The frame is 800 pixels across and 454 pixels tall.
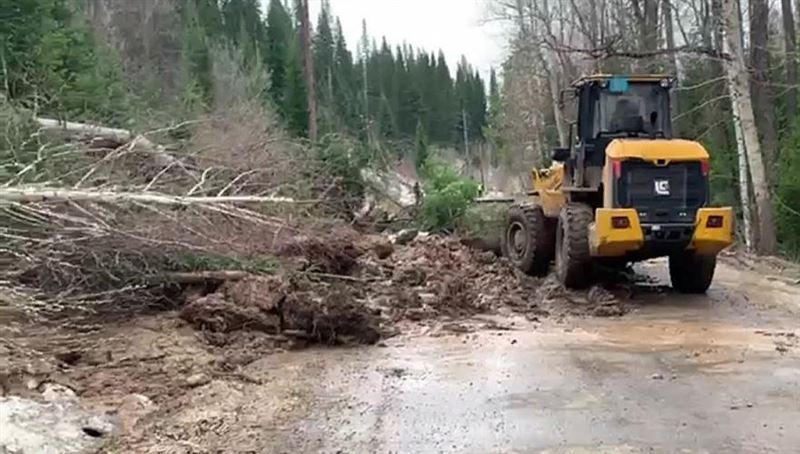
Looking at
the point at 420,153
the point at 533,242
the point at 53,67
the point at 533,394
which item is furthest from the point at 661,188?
the point at 420,153

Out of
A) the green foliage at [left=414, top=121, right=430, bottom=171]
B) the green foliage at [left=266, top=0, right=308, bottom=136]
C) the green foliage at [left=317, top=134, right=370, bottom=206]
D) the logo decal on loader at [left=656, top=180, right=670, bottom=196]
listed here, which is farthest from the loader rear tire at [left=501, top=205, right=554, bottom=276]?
the green foliage at [left=266, top=0, right=308, bottom=136]

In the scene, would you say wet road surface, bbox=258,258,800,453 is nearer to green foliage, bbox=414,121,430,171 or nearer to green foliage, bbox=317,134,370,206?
green foliage, bbox=317,134,370,206

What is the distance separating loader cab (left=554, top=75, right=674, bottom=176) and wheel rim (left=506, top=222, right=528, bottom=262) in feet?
4.66

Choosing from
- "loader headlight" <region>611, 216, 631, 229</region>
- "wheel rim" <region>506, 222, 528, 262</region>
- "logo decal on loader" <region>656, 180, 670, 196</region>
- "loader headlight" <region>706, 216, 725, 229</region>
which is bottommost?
"wheel rim" <region>506, 222, 528, 262</region>

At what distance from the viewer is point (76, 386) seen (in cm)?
627

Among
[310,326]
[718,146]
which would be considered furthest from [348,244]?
[718,146]

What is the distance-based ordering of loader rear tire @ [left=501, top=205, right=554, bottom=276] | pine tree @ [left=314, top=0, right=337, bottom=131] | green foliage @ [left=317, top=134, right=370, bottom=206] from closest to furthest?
loader rear tire @ [left=501, top=205, right=554, bottom=276] → green foliage @ [left=317, top=134, right=370, bottom=206] → pine tree @ [left=314, top=0, right=337, bottom=131]

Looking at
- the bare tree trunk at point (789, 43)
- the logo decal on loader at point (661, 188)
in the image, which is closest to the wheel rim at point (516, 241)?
the logo decal on loader at point (661, 188)

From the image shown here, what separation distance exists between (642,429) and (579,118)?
621cm

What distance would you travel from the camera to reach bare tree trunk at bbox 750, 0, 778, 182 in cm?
1886

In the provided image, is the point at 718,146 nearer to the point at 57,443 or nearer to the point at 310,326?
the point at 310,326

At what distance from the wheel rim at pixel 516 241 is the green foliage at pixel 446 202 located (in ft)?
8.84

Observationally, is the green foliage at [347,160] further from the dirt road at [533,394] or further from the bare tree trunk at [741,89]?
the dirt road at [533,394]

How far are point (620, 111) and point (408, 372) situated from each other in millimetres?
5215
